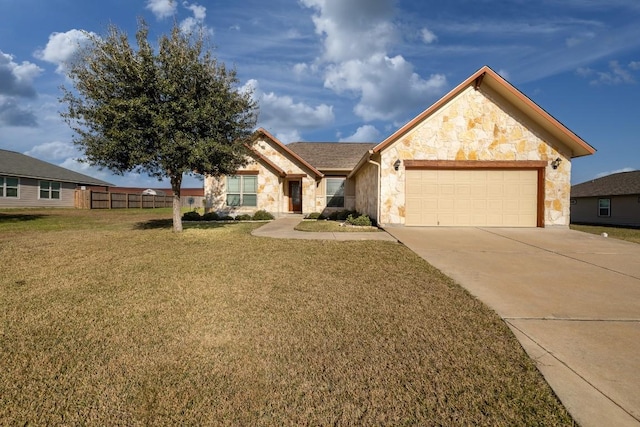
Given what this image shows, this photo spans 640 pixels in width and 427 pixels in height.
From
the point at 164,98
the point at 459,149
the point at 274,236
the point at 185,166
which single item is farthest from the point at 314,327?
the point at 459,149

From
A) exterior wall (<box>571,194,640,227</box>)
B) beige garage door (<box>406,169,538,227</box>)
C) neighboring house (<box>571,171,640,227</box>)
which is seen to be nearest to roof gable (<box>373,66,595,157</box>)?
beige garage door (<box>406,169,538,227</box>)

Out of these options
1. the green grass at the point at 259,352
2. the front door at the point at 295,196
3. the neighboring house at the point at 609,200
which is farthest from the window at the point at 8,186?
the neighboring house at the point at 609,200

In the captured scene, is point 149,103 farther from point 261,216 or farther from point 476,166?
point 476,166

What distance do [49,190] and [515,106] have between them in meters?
38.2

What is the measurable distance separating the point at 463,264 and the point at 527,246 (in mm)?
3623

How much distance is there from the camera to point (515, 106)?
13.1 meters

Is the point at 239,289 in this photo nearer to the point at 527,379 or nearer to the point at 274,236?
the point at 527,379

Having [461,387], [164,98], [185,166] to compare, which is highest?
[164,98]

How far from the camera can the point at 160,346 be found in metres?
3.32

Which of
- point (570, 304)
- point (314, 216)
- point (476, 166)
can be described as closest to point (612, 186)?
point (476, 166)

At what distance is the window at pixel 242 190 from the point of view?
1994 cm

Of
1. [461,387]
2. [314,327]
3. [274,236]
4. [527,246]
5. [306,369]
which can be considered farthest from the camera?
[274,236]

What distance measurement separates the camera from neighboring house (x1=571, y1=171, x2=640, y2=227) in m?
24.5

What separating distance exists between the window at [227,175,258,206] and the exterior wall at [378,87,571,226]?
9.76 meters
